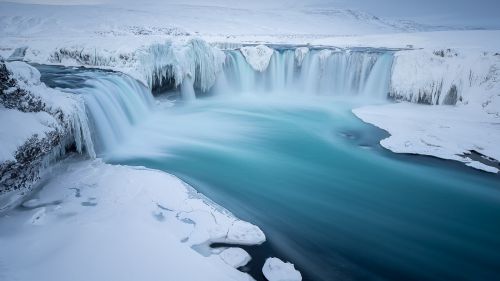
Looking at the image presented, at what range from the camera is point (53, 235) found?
11.7ft

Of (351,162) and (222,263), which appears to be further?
(351,162)

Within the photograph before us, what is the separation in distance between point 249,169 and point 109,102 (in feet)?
11.9

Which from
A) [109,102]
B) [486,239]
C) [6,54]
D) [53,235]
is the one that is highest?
[6,54]

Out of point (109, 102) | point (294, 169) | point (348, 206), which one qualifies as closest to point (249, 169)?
point (294, 169)

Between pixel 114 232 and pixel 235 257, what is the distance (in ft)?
4.60

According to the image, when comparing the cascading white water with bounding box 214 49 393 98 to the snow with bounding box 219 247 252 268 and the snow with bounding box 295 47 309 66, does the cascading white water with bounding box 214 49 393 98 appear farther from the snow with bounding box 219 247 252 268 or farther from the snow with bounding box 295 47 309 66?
the snow with bounding box 219 247 252 268

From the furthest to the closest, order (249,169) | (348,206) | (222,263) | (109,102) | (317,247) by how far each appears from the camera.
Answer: (109,102)
(249,169)
(348,206)
(317,247)
(222,263)

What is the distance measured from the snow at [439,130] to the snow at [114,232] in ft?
17.1

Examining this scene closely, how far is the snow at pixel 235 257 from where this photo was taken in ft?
11.7

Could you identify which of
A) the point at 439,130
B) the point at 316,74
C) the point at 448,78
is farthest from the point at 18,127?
the point at 316,74

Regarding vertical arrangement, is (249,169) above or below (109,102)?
below

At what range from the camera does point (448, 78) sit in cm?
1151

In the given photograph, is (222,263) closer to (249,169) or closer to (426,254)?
(426,254)

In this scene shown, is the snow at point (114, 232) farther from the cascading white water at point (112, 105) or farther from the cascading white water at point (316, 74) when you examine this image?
the cascading white water at point (316, 74)
